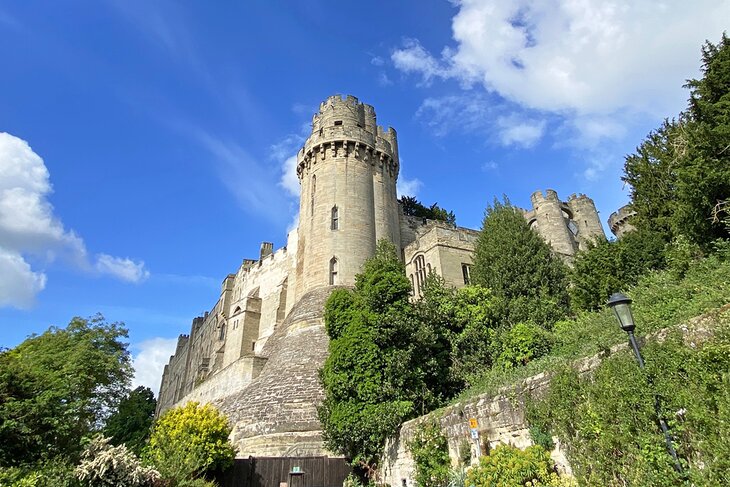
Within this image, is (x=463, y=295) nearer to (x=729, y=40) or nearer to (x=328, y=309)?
(x=328, y=309)

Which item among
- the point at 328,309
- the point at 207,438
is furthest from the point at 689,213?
the point at 207,438

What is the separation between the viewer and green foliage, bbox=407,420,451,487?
1029 cm

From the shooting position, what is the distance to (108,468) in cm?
954

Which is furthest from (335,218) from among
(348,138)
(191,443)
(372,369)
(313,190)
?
(191,443)

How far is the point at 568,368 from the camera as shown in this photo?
8.06m

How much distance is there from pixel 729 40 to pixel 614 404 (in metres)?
11.7

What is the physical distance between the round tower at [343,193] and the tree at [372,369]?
7.69 m

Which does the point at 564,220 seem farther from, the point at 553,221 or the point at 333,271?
the point at 333,271

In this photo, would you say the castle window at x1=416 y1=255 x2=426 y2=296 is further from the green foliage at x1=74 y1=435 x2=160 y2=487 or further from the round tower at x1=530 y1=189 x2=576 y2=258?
the green foliage at x1=74 y1=435 x2=160 y2=487

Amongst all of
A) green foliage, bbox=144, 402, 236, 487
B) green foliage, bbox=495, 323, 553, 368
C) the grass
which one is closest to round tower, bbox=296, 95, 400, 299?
green foliage, bbox=495, 323, 553, 368

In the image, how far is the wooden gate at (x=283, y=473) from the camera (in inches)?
543

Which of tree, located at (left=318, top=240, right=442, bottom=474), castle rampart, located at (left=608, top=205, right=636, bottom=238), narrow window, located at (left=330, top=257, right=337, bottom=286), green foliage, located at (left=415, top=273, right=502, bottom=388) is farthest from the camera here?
castle rampart, located at (left=608, top=205, right=636, bottom=238)

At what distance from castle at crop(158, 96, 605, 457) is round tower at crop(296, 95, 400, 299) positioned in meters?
0.07

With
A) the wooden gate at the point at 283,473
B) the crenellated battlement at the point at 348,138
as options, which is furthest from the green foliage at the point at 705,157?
the crenellated battlement at the point at 348,138
